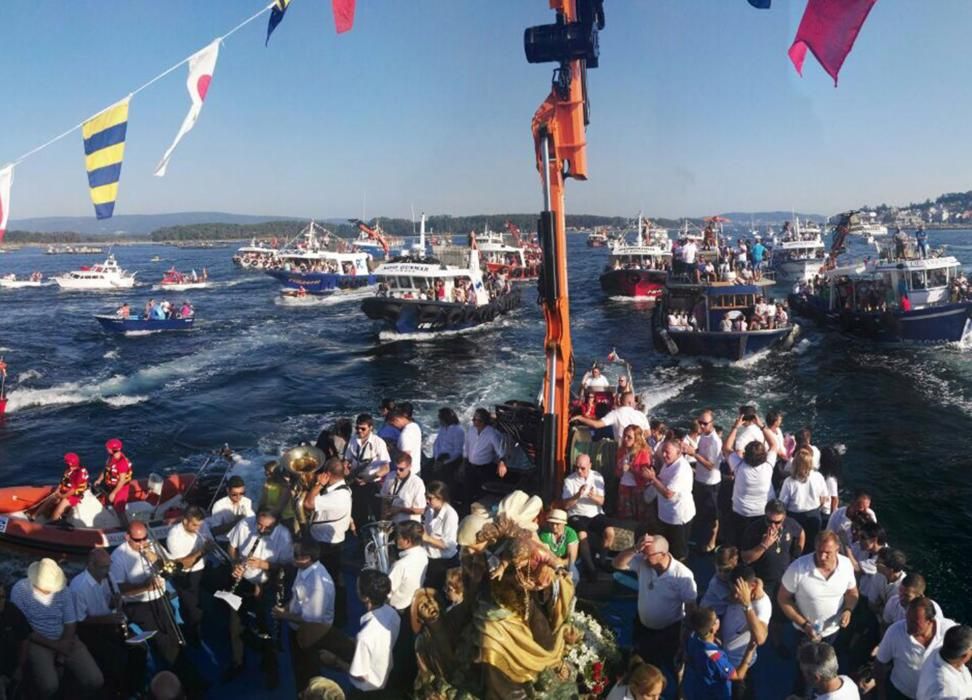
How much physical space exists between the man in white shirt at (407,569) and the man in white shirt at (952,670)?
10.6 feet

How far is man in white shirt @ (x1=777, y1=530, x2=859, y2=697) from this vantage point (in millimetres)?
4613

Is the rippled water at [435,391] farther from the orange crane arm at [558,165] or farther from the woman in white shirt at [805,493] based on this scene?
the orange crane arm at [558,165]

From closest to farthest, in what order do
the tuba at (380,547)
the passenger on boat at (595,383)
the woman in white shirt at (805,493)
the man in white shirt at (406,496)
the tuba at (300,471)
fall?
the tuba at (380,547) → the man in white shirt at (406,496) → the tuba at (300,471) → the woman in white shirt at (805,493) → the passenger on boat at (595,383)

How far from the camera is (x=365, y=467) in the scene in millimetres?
7488

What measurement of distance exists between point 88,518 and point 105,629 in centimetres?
449

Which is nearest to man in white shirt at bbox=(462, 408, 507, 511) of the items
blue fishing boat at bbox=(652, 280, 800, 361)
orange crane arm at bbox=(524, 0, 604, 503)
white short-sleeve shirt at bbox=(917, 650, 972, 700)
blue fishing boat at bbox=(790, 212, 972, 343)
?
orange crane arm at bbox=(524, 0, 604, 503)

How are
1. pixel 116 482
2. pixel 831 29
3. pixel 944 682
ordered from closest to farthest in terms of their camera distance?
pixel 944 682, pixel 831 29, pixel 116 482

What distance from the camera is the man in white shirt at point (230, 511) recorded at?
19.9 feet

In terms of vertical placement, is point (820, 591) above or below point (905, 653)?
above

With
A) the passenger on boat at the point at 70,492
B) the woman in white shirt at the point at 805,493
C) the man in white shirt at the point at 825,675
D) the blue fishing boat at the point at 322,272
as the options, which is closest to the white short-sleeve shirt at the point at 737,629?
the man in white shirt at the point at 825,675

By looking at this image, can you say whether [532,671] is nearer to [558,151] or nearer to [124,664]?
[124,664]

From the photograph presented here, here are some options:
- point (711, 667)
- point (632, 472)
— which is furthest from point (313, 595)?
point (632, 472)

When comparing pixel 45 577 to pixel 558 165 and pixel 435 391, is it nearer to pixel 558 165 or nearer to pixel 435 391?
pixel 558 165

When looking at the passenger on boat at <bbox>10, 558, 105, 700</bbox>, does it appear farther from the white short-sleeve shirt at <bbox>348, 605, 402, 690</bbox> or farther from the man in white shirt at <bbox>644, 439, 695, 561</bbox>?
the man in white shirt at <bbox>644, 439, 695, 561</bbox>
